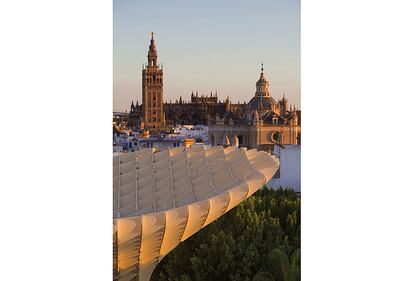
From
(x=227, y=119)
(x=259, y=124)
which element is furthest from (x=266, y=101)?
(x=227, y=119)

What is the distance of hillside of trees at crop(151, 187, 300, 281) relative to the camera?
411 centimetres

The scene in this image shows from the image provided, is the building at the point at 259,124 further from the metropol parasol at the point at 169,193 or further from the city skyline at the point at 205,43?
the metropol parasol at the point at 169,193

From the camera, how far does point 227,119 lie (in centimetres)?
1095

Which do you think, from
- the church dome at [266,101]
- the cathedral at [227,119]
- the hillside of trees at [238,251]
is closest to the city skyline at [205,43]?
the hillside of trees at [238,251]

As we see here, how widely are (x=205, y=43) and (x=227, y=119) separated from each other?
7.74 metres

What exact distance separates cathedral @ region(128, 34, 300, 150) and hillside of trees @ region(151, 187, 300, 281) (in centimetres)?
117

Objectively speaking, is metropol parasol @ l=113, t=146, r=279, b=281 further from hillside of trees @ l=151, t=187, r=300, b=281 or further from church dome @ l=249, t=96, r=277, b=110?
church dome @ l=249, t=96, r=277, b=110

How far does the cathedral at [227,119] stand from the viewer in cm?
670

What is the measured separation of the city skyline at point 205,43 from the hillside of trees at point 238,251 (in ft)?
3.50

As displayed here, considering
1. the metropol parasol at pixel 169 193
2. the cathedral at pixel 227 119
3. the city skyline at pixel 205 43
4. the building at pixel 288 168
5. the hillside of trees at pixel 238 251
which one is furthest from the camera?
the cathedral at pixel 227 119
